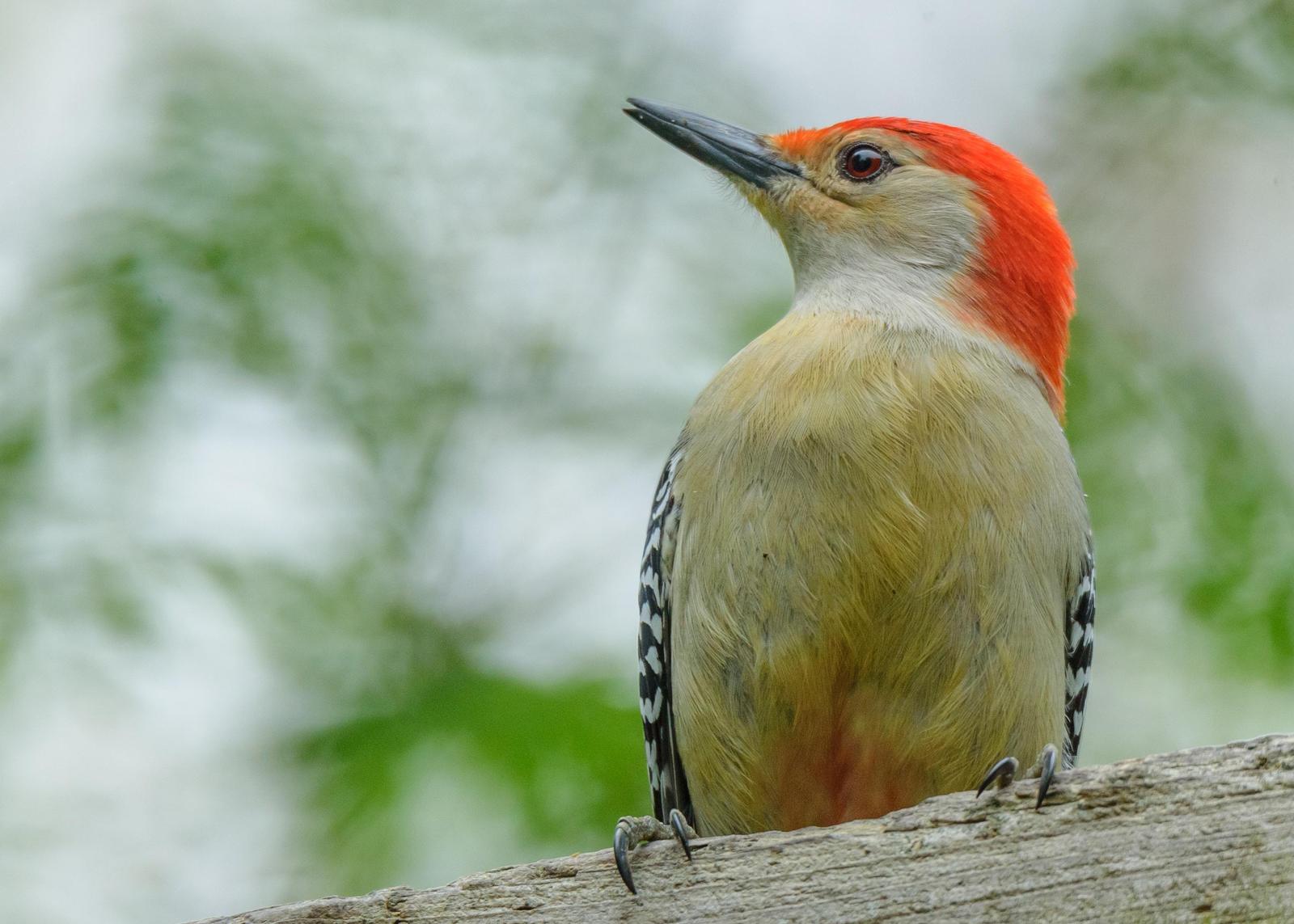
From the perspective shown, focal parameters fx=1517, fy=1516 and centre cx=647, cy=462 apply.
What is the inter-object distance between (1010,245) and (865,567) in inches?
72.1

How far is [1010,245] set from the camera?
592 cm

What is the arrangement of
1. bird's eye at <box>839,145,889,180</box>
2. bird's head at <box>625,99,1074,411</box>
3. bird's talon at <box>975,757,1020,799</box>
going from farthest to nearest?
1. bird's eye at <box>839,145,889,180</box>
2. bird's head at <box>625,99,1074,411</box>
3. bird's talon at <box>975,757,1020,799</box>

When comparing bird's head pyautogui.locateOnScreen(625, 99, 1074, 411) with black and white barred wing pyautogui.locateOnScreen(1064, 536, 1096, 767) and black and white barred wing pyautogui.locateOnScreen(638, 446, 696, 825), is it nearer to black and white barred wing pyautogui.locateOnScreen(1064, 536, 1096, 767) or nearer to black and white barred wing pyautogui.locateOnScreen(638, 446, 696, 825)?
black and white barred wing pyautogui.locateOnScreen(1064, 536, 1096, 767)

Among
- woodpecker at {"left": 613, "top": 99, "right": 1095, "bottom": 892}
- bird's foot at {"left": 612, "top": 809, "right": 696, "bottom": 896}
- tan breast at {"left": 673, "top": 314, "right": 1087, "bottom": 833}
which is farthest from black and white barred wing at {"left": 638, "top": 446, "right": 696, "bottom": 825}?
bird's foot at {"left": 612, "top": 809, "right": 696, "bottom": 896}

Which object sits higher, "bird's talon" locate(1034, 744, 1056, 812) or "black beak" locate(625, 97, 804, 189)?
"black beak" locate(625, 97, 804, 189)

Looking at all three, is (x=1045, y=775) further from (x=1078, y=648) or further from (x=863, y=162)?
(x=863, y=162)

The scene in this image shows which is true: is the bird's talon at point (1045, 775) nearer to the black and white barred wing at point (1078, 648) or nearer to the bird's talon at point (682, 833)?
the bird's talon at point (682, 833)

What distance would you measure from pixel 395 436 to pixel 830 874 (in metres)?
4.23

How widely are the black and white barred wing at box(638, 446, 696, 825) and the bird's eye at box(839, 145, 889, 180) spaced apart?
1.56 metres

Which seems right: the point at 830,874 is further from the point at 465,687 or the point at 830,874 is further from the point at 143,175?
the point at 143,175

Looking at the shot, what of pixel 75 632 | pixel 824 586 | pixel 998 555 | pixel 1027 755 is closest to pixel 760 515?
pixel 824 586

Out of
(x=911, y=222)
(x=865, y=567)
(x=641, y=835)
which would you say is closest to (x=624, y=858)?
(x=641, y=835)

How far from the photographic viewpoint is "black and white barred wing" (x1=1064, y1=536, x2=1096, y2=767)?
5.38m

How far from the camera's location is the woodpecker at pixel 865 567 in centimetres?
475
